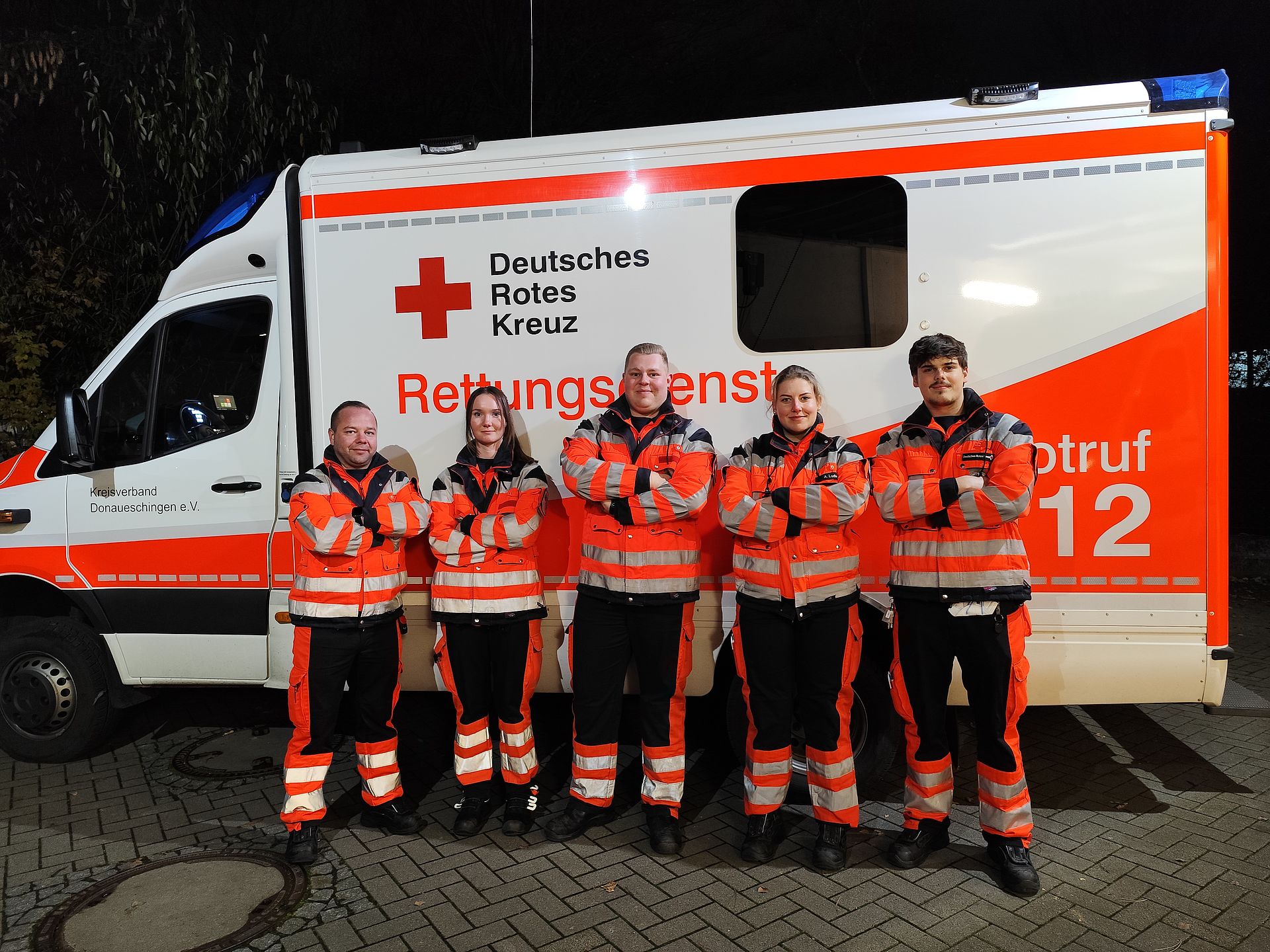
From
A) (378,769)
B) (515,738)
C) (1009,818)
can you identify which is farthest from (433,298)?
(1009,818)

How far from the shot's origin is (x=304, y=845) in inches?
135

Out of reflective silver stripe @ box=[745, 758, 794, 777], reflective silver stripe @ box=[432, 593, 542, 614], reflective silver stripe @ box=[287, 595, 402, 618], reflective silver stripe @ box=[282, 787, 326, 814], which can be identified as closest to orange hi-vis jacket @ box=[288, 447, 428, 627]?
reflective silver stripe @ box=[287, 595, 402, 618]

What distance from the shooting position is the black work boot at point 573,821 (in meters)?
3.54

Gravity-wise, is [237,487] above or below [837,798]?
above

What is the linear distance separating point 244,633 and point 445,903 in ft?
5.47

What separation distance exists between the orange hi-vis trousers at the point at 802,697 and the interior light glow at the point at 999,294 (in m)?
1.29

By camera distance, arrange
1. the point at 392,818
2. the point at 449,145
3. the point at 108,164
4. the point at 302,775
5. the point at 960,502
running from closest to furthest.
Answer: the point at 960,502, the point at 302,775, the point at 392,818, the point at 449,145, the point at 108,164

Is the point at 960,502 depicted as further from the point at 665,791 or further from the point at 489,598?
the point at 489,598

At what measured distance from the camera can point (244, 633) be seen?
160 inches

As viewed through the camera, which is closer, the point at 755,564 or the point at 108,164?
the point at 755,564

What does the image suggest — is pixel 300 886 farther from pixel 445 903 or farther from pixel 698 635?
pixel 698 635

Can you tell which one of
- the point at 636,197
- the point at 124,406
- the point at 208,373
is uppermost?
the point at 636,197

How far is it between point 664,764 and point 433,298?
7.14 feet

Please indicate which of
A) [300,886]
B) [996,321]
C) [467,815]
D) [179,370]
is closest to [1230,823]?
[996,321]
